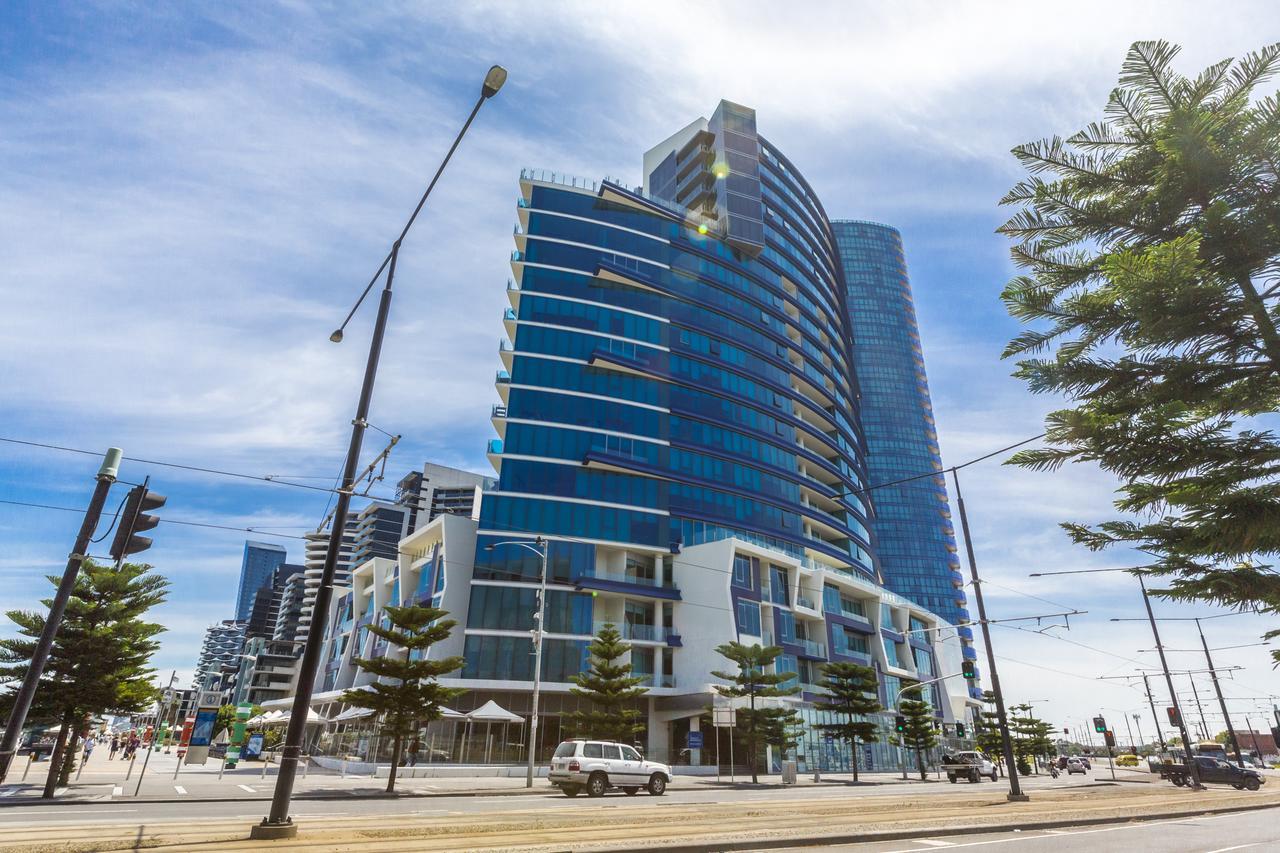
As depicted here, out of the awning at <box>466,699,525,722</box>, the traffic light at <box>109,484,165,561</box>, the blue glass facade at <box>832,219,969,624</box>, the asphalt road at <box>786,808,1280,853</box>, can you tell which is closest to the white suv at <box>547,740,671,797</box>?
the asphalt road at <box>786,808,1280,853</box>

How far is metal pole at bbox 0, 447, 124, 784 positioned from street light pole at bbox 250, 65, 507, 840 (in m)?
3.51

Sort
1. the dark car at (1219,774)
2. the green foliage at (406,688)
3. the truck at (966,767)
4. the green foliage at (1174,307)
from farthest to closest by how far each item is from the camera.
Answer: the truck at (966,767) → the dark car at (1219,774) → the green foliage at (406,688) → the green foliage at (1174,307)

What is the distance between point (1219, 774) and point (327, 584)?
44.2 meters

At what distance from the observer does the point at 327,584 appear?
11.2m

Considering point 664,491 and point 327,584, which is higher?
point 664,491

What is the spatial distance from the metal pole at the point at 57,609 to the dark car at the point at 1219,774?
45350 mm

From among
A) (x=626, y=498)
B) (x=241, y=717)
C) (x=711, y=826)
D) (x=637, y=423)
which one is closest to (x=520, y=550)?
(x=626, y=498)

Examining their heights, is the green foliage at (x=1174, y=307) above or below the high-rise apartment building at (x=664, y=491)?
below

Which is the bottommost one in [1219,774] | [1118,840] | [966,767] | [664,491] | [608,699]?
[966,767]

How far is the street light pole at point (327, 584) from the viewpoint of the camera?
965 cm

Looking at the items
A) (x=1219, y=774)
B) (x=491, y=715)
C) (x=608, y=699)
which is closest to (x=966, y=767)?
(x=1219, y=774)

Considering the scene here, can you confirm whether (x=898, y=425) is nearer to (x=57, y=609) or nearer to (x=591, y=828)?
(x=591, y=828)

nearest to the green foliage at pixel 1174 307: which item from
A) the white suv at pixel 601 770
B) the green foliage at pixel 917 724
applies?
the white suv at pixel 601 770

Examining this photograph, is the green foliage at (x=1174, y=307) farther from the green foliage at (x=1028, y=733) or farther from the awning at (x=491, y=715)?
the green foliage at (x=1028, y=733)
